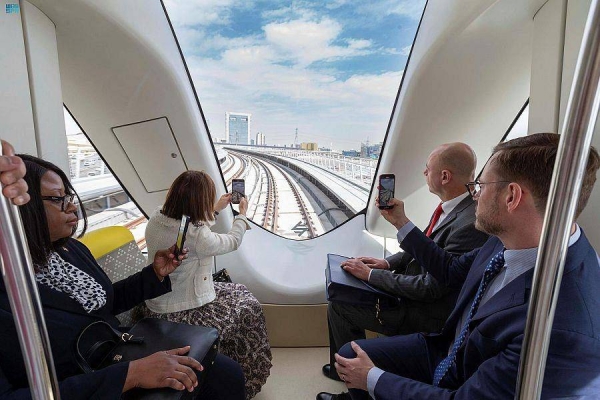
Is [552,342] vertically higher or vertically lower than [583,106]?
lower

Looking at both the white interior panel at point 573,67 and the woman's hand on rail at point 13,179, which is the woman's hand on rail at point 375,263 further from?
the woman's hand on rail at point 13,179

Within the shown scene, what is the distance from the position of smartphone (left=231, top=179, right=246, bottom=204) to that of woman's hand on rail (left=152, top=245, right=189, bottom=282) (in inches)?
28.9

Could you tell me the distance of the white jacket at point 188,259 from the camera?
5.38 feet

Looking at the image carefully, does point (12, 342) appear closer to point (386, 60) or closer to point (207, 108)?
point (207, 108)

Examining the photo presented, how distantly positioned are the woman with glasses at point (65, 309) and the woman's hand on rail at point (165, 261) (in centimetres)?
22

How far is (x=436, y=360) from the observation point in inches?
53.7

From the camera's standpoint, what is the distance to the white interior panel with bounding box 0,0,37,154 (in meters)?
1.31

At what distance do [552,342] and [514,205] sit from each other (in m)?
0.38

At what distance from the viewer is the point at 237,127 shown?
2.68 metres

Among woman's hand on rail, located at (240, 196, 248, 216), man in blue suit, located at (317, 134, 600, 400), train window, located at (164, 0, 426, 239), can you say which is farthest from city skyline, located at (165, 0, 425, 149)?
man in blue suit, located at (317, 134, 600, 400)

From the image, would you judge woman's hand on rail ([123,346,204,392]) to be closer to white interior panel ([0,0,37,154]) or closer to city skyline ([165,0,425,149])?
white interior panel ([0,0,37,154])

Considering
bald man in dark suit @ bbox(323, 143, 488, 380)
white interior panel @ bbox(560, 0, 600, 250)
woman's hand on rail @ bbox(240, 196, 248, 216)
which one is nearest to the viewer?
white interior panel @ bbox(560, 0, 600, 250)

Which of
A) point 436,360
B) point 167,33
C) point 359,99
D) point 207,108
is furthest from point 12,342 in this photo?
point 359,99

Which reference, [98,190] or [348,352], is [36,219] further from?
[98,190]
